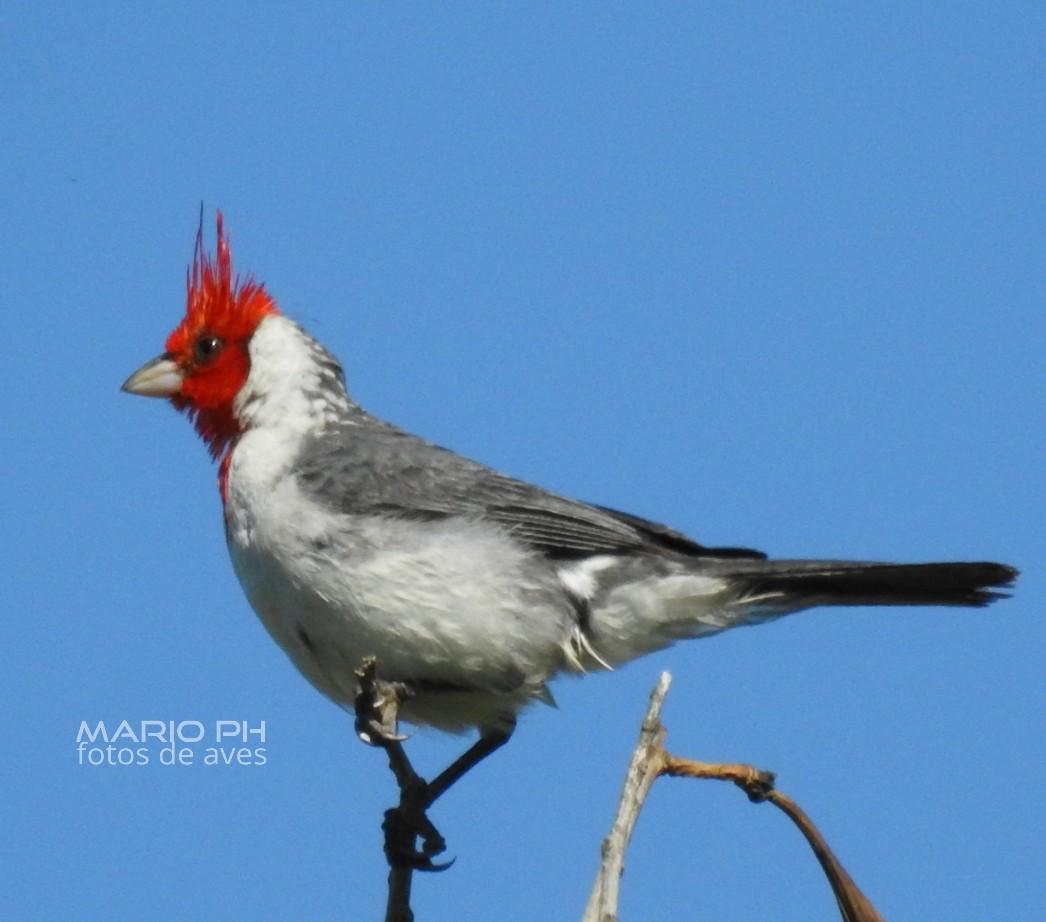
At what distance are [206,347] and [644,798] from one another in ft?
14.0

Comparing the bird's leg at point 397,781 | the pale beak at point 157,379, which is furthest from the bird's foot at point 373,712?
the pale beak at point 157,379

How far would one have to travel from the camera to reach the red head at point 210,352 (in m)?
7.17

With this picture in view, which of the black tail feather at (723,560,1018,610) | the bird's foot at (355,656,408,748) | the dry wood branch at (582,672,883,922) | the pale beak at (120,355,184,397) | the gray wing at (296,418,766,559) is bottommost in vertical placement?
the dry wood branch at (582,672,883,922)

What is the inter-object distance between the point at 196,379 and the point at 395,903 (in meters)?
3.25

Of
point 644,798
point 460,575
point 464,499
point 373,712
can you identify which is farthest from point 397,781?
point 644,798

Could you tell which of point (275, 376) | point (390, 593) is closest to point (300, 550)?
point (390, 593)

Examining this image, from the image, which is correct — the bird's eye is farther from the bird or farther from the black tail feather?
the black tail feather

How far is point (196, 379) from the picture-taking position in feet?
23.8

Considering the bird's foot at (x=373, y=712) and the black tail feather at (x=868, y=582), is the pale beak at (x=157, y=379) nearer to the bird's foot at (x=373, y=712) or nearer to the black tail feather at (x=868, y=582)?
the bird's foot at (x=373, y=712)

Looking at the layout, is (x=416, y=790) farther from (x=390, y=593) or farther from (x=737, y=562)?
(x=737, y=562)

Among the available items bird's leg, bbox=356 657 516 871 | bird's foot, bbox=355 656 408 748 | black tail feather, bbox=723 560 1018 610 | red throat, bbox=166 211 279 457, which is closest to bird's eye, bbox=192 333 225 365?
red throat, bbox=166 211 279 457

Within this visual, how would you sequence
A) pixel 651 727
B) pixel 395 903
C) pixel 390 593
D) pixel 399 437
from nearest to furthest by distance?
pixel 651 727, pixel 395 903, pixel 390 593, pixel 399 437

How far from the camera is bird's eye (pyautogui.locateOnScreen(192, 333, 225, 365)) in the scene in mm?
7309

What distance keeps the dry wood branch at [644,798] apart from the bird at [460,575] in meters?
2.09
